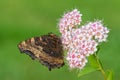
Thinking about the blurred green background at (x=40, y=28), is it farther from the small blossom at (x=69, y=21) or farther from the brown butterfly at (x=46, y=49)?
the brown butterfly at (x=46, y=49)

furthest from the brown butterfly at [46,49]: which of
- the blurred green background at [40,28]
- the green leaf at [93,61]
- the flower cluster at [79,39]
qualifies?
the blurred green background at [40,28]

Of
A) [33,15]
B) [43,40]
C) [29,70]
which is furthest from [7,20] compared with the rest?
[43,40]

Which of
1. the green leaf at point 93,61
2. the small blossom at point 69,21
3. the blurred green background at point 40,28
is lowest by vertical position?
the green leaf at point 93,61

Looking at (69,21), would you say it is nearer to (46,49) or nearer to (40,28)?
(46,49)

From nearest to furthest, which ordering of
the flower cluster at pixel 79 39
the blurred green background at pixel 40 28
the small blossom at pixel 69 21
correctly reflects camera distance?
the flower cluster at pixel 79 39 < the small blossom at pixel 69 21 < the blurred green background at pixel 40 28

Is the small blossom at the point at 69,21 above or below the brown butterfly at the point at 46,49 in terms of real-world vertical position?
above

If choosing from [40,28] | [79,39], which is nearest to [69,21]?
[79,39]
